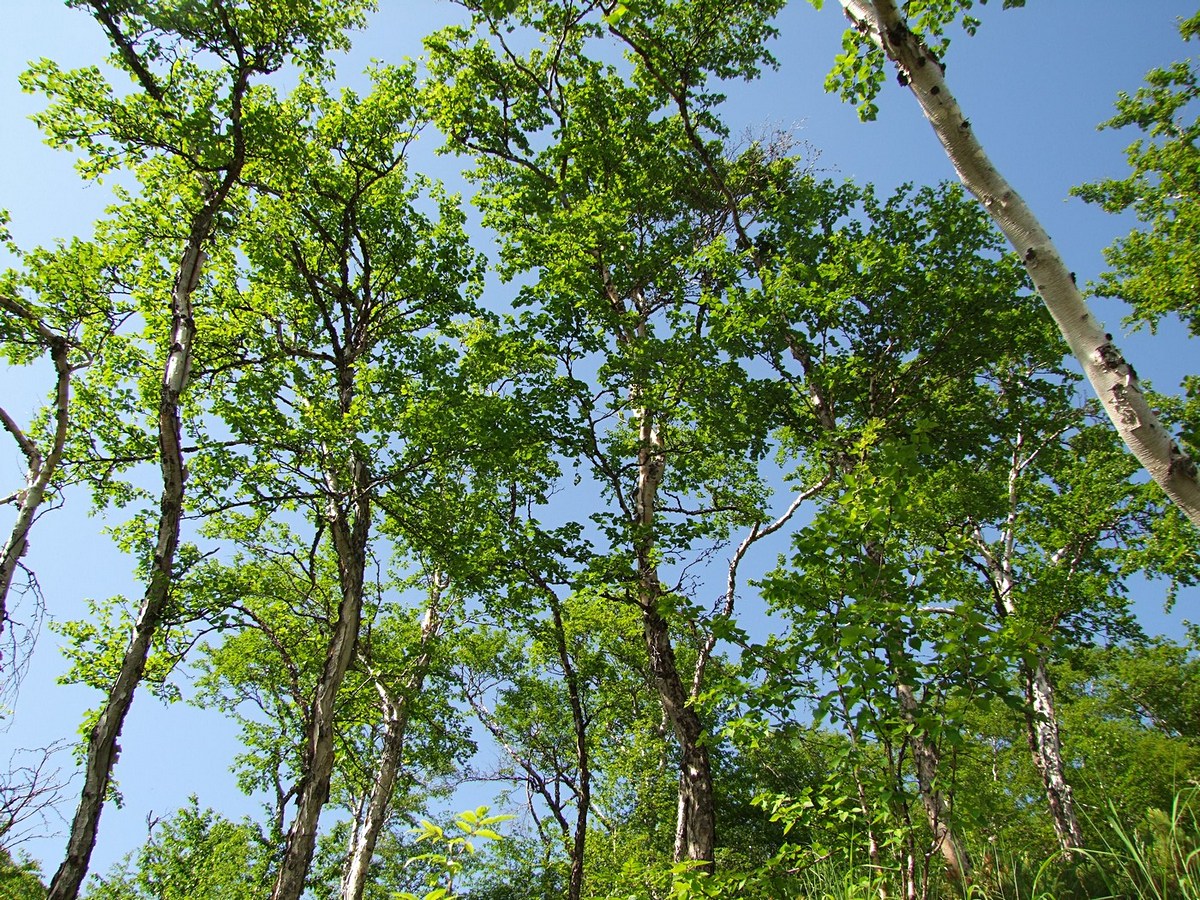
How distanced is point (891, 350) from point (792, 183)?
435 cm

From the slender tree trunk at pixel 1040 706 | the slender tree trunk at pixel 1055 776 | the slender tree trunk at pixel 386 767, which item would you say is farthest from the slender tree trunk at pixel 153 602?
the slender tree trunk at pixel 1055 776

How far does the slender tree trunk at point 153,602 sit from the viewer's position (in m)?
4.92

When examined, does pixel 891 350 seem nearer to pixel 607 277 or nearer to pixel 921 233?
pixel 921 233

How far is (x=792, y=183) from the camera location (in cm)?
1241

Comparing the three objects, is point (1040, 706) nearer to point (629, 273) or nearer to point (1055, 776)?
point (1055, 776)

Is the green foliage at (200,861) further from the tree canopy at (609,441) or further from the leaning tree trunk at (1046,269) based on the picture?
the leaning tree trunk at (1046,269)

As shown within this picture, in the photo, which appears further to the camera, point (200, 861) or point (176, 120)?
point (200, 861)

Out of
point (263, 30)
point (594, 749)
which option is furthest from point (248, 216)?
point (594, 749)

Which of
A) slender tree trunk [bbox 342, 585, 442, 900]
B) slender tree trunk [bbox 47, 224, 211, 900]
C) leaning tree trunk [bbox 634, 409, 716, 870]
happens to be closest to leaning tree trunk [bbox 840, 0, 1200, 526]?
leaning tree trunk [bbox 634, 409, 716, 870]

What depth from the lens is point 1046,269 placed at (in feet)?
11.1

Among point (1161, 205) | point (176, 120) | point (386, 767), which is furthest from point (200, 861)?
point (1161, 205)

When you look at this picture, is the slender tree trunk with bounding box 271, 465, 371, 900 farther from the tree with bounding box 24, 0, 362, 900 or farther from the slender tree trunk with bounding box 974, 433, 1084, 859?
the slender tree trunk with bounding box 974, 433, 1084, 859

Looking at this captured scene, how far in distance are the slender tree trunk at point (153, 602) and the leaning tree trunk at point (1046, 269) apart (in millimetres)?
6295

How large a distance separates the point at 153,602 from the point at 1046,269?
7282mm
